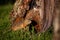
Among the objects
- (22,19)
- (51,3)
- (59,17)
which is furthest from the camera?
(22,19)

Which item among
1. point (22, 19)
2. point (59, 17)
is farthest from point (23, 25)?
point (59, 17)

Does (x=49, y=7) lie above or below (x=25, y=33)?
above

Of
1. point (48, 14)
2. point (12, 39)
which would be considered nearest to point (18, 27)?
point (12, 39)

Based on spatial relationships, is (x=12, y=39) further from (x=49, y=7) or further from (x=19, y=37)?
(x=49, y=7)

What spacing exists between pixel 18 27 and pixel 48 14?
94cm

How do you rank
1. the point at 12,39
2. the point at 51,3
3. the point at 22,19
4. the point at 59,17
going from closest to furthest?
1. the point at 59,17
2. the point at 51,3
3. the point at 12,39
4. the point at 22,19

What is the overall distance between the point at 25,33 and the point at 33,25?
286 mm

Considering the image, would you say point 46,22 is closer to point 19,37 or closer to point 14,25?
point 19,37

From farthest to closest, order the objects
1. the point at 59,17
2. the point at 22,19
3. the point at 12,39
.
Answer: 1. the point at 22,19
2. the point at 12,39
3. the point at 59,17

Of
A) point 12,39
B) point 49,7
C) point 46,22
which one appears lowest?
point 12,39

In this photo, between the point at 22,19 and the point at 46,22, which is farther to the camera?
the point at 22,19

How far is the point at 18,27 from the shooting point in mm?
5359

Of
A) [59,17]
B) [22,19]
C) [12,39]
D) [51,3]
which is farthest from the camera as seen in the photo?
[22,19]

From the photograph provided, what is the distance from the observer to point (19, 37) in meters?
4.91
